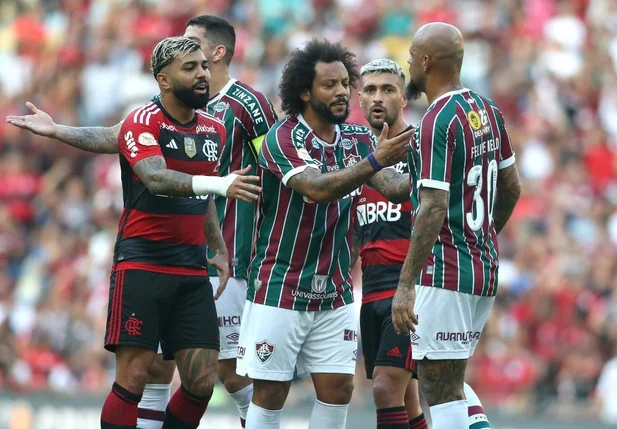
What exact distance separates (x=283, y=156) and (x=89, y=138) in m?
1.33

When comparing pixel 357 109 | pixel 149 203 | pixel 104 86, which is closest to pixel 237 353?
pixel 149 203

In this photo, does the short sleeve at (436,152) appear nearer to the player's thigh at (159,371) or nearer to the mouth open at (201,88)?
the mouth open at (201,88)

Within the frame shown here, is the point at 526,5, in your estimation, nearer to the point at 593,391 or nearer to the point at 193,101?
the point at 593,391

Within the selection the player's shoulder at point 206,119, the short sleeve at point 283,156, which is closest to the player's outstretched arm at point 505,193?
the short sleeve at point 283,156

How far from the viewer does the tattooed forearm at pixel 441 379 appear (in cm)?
747

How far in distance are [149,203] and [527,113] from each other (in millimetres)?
9622

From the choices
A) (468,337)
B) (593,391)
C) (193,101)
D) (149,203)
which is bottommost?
(593,391)

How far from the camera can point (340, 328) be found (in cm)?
823

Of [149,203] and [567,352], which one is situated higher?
[149,203]

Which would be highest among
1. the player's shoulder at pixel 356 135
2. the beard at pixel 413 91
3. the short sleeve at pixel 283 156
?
the beard at pixel 413 91

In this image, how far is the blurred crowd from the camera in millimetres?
13656

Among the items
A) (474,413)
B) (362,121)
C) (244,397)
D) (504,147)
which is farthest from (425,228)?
(362,121)

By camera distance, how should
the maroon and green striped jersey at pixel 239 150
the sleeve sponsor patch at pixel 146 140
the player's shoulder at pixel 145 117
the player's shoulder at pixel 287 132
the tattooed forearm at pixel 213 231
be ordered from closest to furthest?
the sleeve sponsor patch at pixel 146 140 < the player's shoulder at pixel 145 117 < the player's shoulder at pixel 287 132 < the tattooed forearm at pixel 213 231 < the maroon and green striped jersey at pixel 239 150

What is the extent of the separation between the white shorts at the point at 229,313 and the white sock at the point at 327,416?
3.27ft
